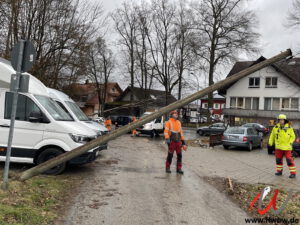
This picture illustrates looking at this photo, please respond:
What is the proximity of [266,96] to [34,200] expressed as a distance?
4159cm

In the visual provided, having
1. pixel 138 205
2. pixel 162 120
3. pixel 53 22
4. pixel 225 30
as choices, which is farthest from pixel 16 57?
pixel 225 30

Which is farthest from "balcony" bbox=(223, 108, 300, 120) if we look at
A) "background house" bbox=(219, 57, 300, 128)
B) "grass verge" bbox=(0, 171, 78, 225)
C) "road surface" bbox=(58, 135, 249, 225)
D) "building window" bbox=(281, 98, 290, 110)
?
"grass verge" bbox=(0, 171, 78, 225)

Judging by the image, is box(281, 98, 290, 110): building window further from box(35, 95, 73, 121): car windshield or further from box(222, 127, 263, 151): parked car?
box(35, 95, 73, 121): car windshield

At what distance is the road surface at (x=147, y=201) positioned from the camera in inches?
193

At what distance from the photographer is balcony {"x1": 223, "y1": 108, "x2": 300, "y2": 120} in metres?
38.9

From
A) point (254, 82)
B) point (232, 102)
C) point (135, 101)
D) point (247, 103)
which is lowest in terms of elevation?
point (135, 101)

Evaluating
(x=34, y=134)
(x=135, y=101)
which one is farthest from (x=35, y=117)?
(x=135, y=101)

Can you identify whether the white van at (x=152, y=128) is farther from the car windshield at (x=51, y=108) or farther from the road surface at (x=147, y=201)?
the car windshield at (x=51, y=108)

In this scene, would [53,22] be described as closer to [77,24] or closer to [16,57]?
[77,24]

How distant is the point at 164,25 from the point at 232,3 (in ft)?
33.6

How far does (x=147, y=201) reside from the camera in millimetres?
5898

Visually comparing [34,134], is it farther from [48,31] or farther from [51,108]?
[48,31]

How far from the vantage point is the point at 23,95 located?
779 centimetres

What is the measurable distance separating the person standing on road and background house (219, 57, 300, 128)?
30.4 metres
